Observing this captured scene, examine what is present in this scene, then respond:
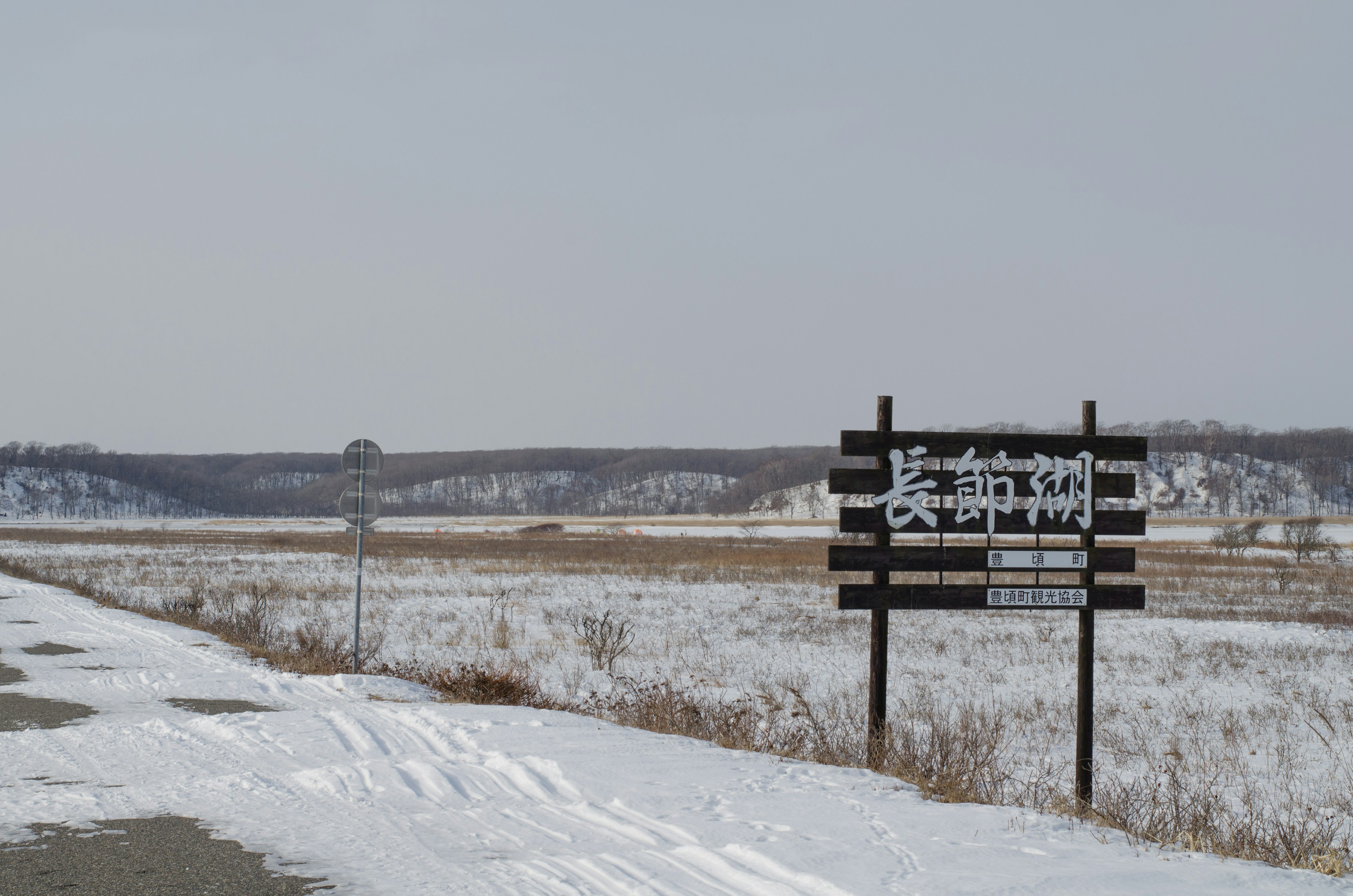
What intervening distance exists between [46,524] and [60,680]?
455ft

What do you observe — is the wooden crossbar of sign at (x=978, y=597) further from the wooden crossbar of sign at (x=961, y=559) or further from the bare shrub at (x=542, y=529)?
the bare shrub at (x=542, y=529)

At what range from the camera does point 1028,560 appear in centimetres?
730

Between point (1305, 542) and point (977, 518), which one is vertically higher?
point (977, 518)

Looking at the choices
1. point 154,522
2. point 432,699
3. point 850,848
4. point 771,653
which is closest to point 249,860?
point 850,848

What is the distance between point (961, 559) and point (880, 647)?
0.94 m

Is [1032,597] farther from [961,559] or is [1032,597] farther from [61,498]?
[61,498]

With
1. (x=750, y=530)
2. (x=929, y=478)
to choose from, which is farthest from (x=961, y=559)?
(x=750, y=530)

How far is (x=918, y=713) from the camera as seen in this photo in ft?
33.0

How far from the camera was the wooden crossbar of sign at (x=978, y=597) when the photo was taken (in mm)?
7129

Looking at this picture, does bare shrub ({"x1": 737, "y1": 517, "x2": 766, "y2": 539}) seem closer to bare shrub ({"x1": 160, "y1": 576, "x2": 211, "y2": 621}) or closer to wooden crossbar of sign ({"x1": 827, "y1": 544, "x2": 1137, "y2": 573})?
bare shrub ({"x1": 160, "y1": 576, "x2": 211, "y2": 621})

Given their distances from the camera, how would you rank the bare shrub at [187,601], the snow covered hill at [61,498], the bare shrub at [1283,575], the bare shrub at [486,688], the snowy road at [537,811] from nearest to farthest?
the snowy road at [537,811] → the bare shrub at [486,688] → the bare shrub at [187,601] → the bare shrub at [1283,575] → the snow covered hill at [61,498]

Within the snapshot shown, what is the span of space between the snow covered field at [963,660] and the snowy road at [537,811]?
876mm

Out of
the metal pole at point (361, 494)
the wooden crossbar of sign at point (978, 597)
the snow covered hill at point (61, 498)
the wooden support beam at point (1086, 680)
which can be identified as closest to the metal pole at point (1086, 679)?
the wooden support beam at point (1086, 680)

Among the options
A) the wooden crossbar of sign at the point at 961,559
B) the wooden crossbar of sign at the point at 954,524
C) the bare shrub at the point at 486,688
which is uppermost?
the wooden crossbar of sign at the point at 954,524
